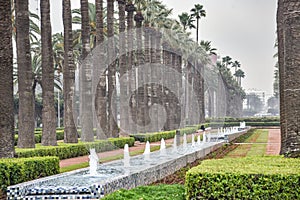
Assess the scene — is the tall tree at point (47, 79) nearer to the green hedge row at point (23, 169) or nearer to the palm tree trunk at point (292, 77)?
the green hedge row at point (23, 169)

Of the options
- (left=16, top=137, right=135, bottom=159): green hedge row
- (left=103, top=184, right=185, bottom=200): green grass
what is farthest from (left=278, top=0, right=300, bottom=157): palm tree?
(left=16, top=137, right=135, bottom=159): green hedge row

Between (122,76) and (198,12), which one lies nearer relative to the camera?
(122,76)

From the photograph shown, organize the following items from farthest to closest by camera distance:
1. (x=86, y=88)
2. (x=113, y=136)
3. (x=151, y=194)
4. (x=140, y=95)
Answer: (x=140, y=95) < (x=113, y=136) < (x=86, y=88) < (x=151, y=194)

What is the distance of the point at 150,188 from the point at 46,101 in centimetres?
1455

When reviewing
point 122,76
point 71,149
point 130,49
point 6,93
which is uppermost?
point 130,49

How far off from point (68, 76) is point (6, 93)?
13.0m

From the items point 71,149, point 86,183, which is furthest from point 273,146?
point 86,183

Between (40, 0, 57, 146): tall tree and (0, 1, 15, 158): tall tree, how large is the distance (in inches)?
337

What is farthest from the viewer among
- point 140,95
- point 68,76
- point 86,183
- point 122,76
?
point 140,95

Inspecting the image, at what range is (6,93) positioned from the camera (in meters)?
14.8

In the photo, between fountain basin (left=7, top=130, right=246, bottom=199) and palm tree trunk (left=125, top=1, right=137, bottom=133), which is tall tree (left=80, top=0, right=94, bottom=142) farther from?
fountain basin (left=7, top=130, right=246, bottom=199)

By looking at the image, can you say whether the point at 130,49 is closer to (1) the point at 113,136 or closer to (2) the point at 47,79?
(1) the point at 113,136

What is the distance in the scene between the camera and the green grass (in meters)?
8.80

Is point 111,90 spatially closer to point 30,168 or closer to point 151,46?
point 151,46
